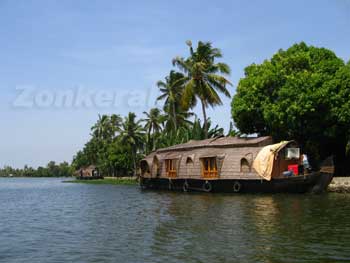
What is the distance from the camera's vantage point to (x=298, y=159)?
2511 centimetres

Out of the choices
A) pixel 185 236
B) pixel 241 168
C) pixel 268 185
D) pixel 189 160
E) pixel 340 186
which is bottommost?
pixel 185 236

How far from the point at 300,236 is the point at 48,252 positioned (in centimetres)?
559

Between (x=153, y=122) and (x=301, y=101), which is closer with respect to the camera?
(x=301, y=101)

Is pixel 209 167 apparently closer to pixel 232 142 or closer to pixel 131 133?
pixel 232 142

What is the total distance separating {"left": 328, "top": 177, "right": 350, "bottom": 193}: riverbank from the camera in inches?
972

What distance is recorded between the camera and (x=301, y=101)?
26250 mm

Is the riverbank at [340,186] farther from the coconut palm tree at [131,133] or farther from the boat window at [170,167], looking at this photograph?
the coconut palm tree at [131,133]

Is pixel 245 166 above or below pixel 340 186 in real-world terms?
above

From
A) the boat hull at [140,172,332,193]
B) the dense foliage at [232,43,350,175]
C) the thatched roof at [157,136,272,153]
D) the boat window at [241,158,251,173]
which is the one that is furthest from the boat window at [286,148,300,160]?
→ the dense foliage at [232,43,350,175]

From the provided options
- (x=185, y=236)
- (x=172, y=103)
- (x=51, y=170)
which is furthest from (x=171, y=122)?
(x=51, y=170)

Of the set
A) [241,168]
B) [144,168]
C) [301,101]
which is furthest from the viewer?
[144,168]

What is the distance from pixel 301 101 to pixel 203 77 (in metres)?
10.5

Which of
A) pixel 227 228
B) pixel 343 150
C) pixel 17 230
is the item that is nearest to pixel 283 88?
pixel 343 150

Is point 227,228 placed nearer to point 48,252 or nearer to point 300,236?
point 300,236
